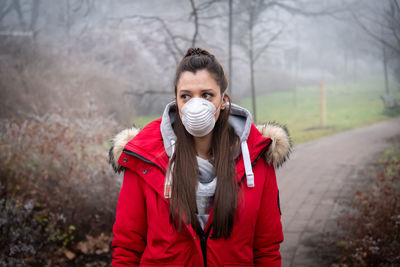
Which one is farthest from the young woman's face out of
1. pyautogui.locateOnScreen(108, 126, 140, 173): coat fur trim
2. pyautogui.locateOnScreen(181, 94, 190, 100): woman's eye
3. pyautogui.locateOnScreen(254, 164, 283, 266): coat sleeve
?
pyautogui.locateOnScreen(254, 164, 283, 266): coat sleeve

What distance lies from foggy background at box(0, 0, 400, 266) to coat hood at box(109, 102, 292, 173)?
226 cm

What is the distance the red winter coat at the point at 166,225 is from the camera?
186cm

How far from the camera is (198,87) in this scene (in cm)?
189

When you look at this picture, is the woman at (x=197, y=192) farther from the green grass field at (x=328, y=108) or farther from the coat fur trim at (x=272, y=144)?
the green grass field at (x=328, y=108)

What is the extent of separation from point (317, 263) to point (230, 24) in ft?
14.9

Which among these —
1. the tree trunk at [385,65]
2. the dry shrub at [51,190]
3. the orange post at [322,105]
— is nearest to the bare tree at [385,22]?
the tree trunk at [385,65]

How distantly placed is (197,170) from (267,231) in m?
0.52

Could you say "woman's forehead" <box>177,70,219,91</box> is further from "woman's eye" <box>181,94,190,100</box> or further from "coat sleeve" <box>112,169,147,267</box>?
"coat sleeve" <box>112,169,147,267</box>

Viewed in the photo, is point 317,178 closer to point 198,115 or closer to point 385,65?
point 385,65

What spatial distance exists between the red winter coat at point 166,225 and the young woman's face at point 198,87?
303 mm

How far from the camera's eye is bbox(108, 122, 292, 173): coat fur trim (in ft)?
6.57

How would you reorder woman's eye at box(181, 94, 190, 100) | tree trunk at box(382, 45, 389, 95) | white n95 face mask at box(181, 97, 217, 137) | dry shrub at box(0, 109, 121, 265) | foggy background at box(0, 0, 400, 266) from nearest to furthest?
white n95 face mask at box(181, 97, 217, 137)
woman's eye at box(181, 94, 190, 100)
dry shrub at box(0, 109, 121, 265)
foggy background at box(0, 0, 400, 266)
tree trunk at box(382, 45, 389, 95)

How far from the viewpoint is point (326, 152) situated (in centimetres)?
821

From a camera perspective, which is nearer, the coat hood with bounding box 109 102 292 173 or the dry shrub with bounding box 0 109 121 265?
the coat hood with bounding box 109 102 292 173
